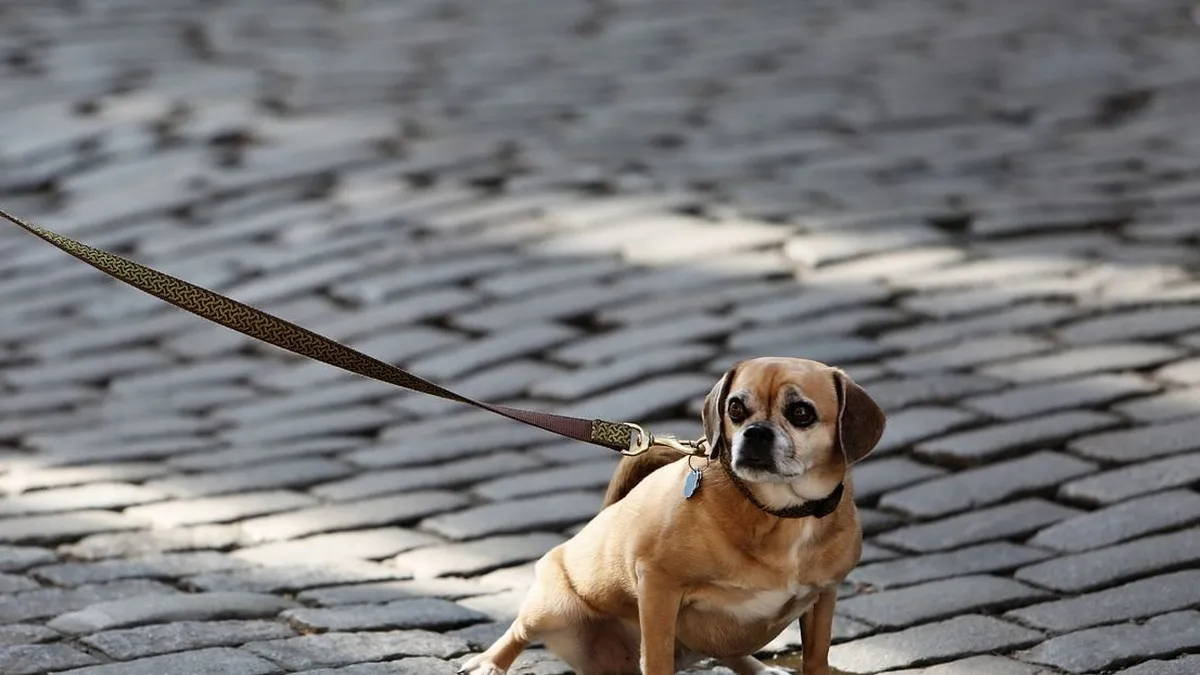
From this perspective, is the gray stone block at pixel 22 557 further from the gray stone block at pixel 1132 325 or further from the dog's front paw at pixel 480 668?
the gray stone block at pixel 1132 325

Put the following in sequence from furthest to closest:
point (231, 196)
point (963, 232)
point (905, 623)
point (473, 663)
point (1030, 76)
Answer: point (1030, 76)
point (231, 196)
point (963, 232)
point (905, 623)
point (473, 663)

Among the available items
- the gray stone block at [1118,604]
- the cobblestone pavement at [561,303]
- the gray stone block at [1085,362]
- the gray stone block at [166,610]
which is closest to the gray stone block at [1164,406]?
the cobblestone pavement at [561,303]

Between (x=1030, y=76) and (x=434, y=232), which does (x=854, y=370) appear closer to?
(x=434, y=232)

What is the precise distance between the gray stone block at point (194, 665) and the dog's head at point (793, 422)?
3.68 feet

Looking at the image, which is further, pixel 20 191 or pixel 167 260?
pixel 20 191

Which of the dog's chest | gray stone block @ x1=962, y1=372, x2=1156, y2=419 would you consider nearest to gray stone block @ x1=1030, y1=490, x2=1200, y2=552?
gray stone block @ x1=962, y1=372, x2=1156, y2=419

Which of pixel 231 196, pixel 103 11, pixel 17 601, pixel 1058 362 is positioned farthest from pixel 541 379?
pixel 103 11

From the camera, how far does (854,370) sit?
210 inches

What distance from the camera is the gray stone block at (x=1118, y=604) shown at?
3605 mm

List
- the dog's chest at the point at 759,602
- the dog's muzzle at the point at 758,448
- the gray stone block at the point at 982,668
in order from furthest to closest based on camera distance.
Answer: the gray stone block at the point at 982,668, the dog's chest at the point at 759,602, the dog's muzzle at the point at 758,448

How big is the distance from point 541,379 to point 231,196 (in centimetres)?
259

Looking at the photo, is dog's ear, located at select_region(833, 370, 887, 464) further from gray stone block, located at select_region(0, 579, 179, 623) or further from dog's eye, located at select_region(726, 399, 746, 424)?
gray stone block, located at select_region(0, 579, 179, 623)

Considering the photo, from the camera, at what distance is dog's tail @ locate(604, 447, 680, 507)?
3.28 m

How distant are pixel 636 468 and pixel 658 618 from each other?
47cm
